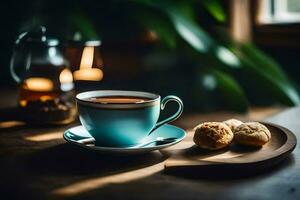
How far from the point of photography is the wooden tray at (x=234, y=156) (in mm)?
653

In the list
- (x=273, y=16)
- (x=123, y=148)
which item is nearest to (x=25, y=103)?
(x=123, y=148)

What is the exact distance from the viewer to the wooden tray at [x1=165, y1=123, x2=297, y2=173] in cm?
65

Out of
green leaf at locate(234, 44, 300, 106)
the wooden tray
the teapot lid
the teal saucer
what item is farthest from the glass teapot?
green leaf at locate(234, 44, 300, 106)

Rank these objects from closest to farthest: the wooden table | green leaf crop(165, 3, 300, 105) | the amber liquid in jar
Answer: the wooden table < the amber liquid in jar < green leaf crop(165, 3, 300, 105)

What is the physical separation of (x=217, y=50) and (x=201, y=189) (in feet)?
2.13

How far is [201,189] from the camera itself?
24.0 inches

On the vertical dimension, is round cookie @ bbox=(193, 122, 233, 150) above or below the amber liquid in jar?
Answer: below

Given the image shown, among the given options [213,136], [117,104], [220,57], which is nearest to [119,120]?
[117,104]

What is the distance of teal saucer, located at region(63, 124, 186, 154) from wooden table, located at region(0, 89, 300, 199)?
0.02 metres

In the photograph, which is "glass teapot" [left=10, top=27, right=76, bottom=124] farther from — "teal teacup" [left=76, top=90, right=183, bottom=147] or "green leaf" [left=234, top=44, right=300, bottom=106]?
"green leaf" [left=234, top=44, right=300, bottom=106]

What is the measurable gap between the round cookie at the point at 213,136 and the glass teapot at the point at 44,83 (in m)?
0.30

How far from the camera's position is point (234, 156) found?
28.2 inches

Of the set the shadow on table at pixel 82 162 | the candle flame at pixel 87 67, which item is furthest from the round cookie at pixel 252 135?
the candle flame at pixel 87 67

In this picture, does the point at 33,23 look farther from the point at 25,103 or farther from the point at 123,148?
the point at 123,148
